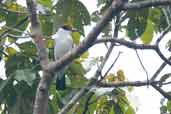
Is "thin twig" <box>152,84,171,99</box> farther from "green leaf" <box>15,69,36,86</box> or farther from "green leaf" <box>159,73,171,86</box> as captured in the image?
"green leaf" <box>15,69,36,86</box>

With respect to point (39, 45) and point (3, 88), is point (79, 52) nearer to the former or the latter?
point (39, 45)

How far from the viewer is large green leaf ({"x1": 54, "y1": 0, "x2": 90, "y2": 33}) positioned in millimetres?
2398

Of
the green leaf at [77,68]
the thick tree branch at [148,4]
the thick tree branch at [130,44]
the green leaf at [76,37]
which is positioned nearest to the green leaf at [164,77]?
the thick tree branch at [130,44]

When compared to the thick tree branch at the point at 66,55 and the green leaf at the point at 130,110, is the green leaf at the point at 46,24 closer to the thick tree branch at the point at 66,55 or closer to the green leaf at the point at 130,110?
the thick tree branch at the point at 66,55

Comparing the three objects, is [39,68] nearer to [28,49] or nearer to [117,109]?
[28,49]

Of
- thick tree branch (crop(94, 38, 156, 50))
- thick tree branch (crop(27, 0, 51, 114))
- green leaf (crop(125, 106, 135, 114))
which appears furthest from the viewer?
green leaf (crop(125, 106, 135, 114))

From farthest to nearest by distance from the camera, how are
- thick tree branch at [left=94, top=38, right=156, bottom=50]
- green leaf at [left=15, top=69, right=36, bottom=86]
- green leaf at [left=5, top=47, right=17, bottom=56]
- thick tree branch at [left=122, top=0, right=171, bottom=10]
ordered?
green leaf at [left=5, top=47, right=17, bottom=56]
green leaf at [left=15, top=69, right=36, bottom=86]
thick tree branch at [left=94, top=38, right=156, bottom=50]
thick tree branch at [left=122, top=0, right=171, bottom=10]

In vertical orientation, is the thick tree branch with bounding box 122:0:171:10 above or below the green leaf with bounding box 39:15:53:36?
above

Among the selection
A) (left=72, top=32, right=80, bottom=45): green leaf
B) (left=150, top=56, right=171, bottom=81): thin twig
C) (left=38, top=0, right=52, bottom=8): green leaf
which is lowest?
(left=150, top=56, right=171, bottom=81): thin twig

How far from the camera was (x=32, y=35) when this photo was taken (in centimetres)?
244

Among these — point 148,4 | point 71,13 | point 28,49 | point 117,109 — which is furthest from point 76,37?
point 148,4

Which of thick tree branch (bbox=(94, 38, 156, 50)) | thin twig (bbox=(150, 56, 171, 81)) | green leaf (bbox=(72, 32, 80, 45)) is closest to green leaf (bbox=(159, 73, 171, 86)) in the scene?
thin twig (bbox=(150, 56, 171, 81))

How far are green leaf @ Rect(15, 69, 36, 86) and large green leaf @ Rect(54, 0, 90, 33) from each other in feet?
1.00

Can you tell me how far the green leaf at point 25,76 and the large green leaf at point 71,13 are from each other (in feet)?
1.00
